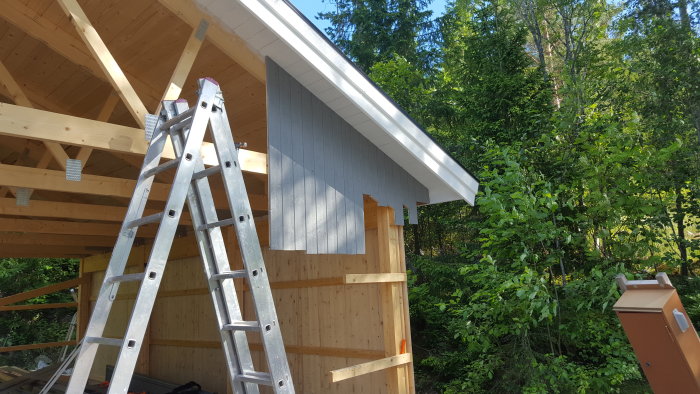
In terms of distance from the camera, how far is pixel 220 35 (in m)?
3.99

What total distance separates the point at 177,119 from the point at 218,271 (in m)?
0.79

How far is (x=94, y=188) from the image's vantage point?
4.21 m

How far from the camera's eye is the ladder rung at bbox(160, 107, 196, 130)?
2.58m

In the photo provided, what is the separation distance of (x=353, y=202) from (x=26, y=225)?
4.46 meters

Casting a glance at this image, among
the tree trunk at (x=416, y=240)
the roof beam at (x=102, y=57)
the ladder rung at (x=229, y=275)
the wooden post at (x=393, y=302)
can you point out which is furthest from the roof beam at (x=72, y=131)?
the tree trunk at (x=416, y=240)

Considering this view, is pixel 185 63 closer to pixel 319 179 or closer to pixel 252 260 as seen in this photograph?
pixel 319 179

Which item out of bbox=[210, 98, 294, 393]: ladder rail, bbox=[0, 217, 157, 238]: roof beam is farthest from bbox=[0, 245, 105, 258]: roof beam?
bbox=[210, 98, 294, 393]: ladder rail

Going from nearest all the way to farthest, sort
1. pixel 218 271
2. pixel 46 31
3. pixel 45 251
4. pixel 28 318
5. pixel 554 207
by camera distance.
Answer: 1. pixel 218 271
2. pixel 46 31
3. pixel 554 207
4. pixel 45 251
5. pixel 28 318

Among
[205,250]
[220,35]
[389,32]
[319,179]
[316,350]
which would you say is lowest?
[316,350]

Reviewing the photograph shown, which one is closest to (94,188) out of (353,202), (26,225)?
(353,202)

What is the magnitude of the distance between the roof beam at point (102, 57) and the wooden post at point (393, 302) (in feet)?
7.03

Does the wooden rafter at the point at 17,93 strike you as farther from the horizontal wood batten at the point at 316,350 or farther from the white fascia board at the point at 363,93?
the horizontal wood batten at the point at 316,350

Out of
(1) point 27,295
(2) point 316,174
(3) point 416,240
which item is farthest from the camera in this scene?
(3) point 416,240

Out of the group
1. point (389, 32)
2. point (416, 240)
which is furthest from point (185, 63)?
point (389, 32)
